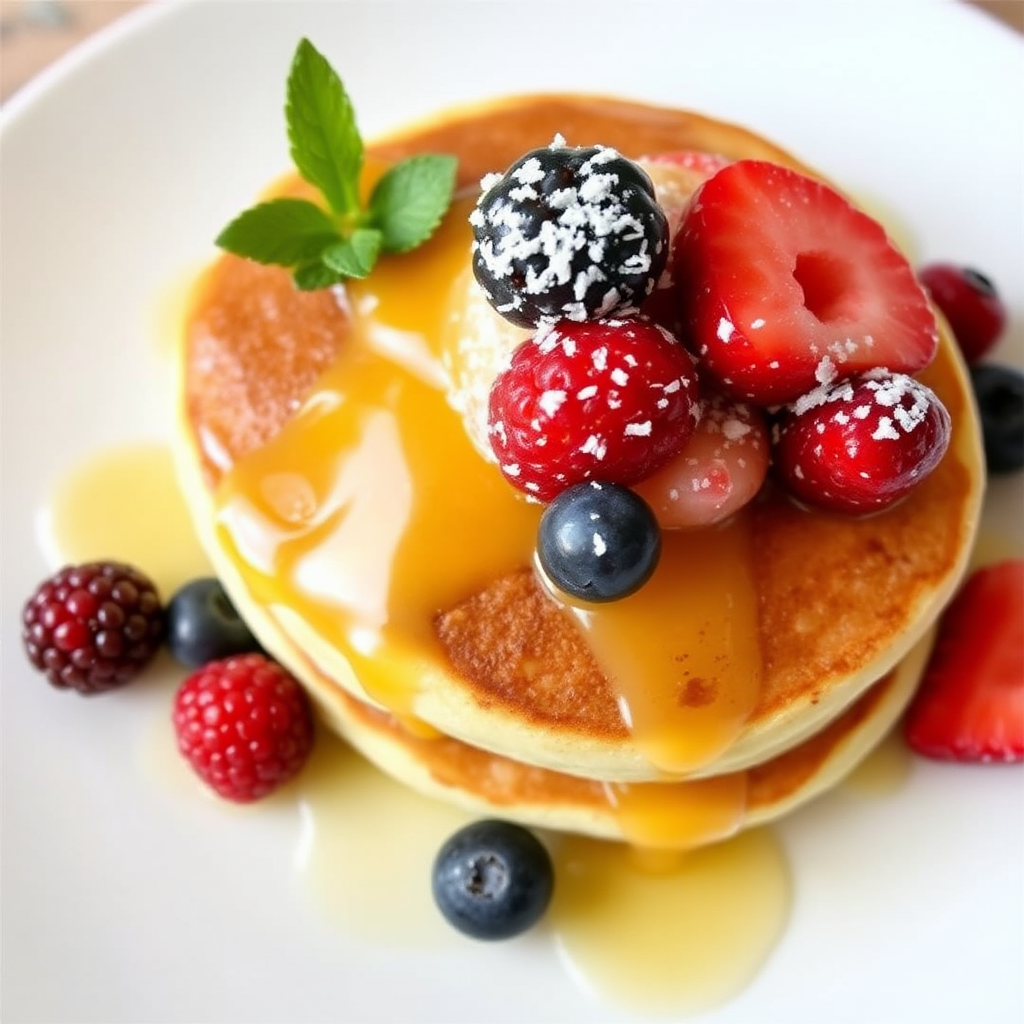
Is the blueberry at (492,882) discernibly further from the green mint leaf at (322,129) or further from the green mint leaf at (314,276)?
the green mint leaf at (322,129)

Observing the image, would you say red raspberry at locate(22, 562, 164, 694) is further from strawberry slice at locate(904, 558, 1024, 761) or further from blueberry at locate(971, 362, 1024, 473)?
blueberry at locate(971, 362, 1024, 473)

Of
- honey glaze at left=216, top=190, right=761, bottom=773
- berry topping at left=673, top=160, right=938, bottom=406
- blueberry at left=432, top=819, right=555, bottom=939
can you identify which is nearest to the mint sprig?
honey glaze at left=216, top=190, right=761, bottom=773

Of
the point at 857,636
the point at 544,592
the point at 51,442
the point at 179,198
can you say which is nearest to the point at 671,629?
the point at 544,592

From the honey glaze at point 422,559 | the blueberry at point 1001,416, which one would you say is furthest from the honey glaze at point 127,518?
the blueberry at point 1001,416

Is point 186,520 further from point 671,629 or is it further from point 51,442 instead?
point 671,629

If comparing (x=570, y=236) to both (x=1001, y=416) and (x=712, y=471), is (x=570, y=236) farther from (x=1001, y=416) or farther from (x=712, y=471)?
(x=1001, y=416)

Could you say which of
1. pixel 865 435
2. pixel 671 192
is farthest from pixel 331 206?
pixel 865 435

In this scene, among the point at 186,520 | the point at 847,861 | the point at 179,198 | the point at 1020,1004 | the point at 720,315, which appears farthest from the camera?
the point at 179,198
